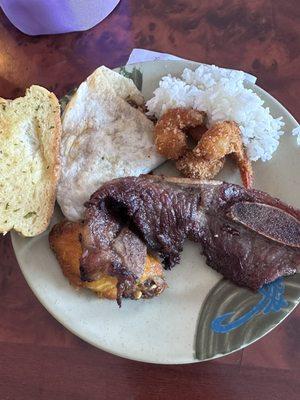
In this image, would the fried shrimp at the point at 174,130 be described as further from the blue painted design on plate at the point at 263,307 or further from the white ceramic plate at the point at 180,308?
the blue painted design on plate at the point at 263,307

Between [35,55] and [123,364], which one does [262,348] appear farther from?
[35,55]

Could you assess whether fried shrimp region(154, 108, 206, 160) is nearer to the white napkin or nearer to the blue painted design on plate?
the white napkin

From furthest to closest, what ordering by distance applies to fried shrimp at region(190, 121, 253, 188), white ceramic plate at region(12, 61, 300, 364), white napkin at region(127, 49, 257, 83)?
white napkin at region(127, 49, 257, 83), fried shrimp at region(190, 121, 253, 188), white ceramic plate at region(12, 61, 300, 364)

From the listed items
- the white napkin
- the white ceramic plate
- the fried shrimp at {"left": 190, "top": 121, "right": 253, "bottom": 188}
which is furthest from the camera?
the white napkin

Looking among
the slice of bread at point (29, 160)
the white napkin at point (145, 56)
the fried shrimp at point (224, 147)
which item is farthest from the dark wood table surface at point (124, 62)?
the fried shrimp at point (224, 147)

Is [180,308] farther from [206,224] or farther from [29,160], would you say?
[29,160]

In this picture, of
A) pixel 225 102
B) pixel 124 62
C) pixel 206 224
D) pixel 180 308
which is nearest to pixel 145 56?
pixel 124 62

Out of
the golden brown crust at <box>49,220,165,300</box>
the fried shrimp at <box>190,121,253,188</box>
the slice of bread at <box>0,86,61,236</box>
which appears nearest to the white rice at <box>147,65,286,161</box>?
the fried shrimp at <box>190,121,253,188</box>
